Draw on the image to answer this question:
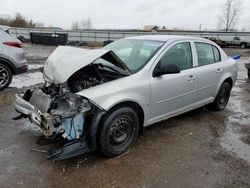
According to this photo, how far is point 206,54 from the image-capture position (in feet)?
16.2

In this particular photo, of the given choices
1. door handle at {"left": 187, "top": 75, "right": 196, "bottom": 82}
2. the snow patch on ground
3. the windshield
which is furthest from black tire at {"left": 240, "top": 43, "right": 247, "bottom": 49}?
the windshield

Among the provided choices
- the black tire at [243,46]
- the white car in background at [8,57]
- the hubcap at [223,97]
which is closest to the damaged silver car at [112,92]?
the hubcap at [223,97]

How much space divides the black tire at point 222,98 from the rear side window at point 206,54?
0.65 m

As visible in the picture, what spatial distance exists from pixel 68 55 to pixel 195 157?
234cm

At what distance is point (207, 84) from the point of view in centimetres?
484

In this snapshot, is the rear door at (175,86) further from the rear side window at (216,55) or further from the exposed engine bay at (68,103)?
the rear side window at (216,55)

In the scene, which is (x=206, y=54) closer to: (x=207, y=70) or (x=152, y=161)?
(x=207, y=70)

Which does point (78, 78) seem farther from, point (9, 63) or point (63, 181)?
point (9, 63)

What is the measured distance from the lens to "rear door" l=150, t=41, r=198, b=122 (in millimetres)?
3872

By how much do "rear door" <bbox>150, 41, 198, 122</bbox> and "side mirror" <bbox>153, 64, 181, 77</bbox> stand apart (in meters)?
0.09

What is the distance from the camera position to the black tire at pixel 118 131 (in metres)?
3.26

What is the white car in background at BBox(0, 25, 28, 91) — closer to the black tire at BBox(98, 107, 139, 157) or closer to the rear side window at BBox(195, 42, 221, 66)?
the black tire at BBox(98, 107, 139, 157)

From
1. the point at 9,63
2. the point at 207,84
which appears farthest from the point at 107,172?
the point at 9,63

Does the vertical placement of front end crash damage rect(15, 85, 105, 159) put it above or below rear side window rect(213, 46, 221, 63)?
below
